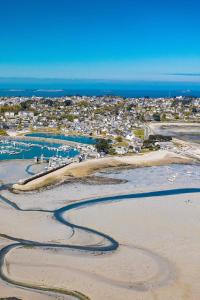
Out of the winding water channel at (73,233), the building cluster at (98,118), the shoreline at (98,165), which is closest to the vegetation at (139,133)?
the building cluster at (98,118)

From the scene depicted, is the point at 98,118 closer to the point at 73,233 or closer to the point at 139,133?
the point at 139,133

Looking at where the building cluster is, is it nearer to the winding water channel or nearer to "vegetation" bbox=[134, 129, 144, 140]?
"vegetation" bbox=[134, 129, 144, 140]

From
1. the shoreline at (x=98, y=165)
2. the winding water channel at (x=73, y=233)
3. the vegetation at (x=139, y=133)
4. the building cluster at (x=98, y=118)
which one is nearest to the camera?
the winding water channel at (x=73, y=233)

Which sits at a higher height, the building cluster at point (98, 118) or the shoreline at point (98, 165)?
the building cluster at point (98, 118)

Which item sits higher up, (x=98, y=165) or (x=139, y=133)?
(x=98, y=165)

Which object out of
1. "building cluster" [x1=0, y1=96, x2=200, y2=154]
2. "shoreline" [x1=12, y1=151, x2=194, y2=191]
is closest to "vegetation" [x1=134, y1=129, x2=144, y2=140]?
"building cluster" [x1=0, y1=96, x2=200, y2=154]

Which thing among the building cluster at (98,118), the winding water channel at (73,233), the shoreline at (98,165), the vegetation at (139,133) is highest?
the building cluster at (98,118)

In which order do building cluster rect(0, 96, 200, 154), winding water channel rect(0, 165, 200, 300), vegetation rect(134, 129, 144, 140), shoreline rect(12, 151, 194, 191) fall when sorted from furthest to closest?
building cluster rect(0, 96, 200, 154) → vegetation rect(134, 129, 144, 140) → shoreline rect(12, 151, 194, 191) → winding water channel rect(0, 165, 200, 300)

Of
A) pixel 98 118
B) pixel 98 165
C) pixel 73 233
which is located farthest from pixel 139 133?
pixel 73 233

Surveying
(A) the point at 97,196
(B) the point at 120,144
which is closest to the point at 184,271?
(A) the point at 97,196

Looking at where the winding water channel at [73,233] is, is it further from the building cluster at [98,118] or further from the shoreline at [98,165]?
the building cluster at [98,118]

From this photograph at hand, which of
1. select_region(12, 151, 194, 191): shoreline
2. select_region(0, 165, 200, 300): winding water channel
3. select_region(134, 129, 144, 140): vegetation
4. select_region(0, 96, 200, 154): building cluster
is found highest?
select_region(0, 96, 200, 154): building cluster
